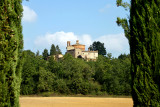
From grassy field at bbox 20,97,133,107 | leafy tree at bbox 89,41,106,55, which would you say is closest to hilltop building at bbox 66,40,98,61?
leafy tree at bbox 89,41,106,55

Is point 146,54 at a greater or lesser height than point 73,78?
greater

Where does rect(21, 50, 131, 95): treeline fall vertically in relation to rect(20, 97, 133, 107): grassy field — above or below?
above

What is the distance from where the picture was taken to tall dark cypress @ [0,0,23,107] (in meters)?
6.69

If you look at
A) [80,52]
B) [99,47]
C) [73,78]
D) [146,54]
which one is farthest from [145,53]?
[99,47]

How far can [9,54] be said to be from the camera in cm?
682

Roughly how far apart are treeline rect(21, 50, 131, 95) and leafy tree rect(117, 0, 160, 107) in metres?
34.4

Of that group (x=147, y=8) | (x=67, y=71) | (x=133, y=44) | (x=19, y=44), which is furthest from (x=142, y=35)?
(x=67, y=71)

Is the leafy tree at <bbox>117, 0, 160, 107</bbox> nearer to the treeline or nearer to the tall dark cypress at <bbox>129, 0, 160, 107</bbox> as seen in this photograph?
the tall dark cypress at <bbox>129, 0, 160, 107</bbox>

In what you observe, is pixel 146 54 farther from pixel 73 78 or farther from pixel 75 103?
pixel 73 78

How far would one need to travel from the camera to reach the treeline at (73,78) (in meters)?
41.8

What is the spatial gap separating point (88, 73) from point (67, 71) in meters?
4.13

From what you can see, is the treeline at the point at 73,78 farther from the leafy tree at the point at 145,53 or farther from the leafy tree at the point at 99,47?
the leafy tree at the point at 99,47

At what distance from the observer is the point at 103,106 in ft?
80.0

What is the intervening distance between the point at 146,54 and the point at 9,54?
13.4 feet
